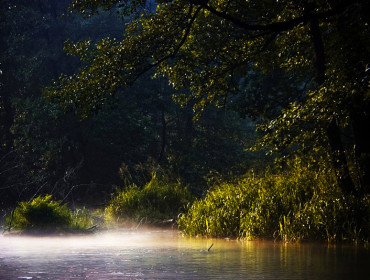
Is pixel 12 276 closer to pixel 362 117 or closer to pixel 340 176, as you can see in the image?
pixel 340 176

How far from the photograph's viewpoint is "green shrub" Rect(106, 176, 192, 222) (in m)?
21.0

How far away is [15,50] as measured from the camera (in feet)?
99.4

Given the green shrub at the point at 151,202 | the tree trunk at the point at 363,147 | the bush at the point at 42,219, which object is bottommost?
the bush at the point at 42,219

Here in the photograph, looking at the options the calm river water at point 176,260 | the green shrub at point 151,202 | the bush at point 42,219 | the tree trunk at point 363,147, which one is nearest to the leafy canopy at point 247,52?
the tree trunk at point 363,147

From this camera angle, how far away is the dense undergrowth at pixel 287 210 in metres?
13.1

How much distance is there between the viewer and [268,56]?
17281mm

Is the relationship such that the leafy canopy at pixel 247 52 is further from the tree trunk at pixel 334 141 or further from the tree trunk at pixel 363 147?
the tree trunk at pixel 363 147

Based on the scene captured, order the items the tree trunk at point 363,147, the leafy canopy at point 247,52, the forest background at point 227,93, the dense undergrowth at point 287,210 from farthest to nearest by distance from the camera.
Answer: the tree trunk at point 363,147
the dense undergrowth at point 287,210
the forest background at point 227,93
the leafy canopy at point 247,52

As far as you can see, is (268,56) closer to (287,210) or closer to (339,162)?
(339,162)

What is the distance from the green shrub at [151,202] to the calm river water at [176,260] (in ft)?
20.6

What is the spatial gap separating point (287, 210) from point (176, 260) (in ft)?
15.9

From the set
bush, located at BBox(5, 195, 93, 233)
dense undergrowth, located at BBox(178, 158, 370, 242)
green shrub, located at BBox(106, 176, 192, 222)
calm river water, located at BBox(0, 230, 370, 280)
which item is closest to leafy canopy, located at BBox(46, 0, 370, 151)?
dense undergrowth, located at BBox(178, 158, 370, 242)

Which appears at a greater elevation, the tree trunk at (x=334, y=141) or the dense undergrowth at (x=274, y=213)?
the tree trunk at (x=334, y=141)

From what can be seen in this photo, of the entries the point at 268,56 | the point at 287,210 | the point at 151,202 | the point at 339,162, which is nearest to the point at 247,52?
the point at 268,56
